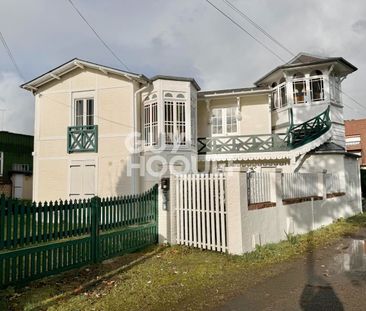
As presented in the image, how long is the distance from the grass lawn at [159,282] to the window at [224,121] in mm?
11563

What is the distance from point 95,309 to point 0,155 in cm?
2892

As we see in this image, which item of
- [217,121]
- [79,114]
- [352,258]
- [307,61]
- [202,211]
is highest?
[307,61]

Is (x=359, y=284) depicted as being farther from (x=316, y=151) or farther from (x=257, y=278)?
(x=316, y=151)

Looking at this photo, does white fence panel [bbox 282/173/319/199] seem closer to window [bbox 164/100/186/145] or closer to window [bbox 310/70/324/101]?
window [bbox 164/100/186/145]

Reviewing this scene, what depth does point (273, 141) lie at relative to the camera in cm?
1744

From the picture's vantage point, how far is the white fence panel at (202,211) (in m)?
8.69

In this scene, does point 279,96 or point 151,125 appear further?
point 279,96

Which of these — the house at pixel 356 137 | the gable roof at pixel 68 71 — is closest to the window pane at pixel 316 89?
the gable roof at pixel 68 71

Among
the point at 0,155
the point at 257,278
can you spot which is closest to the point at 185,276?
the point at 257,278

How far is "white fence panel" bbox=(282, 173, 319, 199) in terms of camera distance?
11.0 meters

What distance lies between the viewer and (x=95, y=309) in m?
5.09

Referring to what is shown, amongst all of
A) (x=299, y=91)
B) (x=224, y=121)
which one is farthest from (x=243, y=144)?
(x=299, y=91)

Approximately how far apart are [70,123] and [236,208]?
10.9 meters

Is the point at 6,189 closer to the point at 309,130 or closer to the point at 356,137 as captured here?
the point at 309,130
